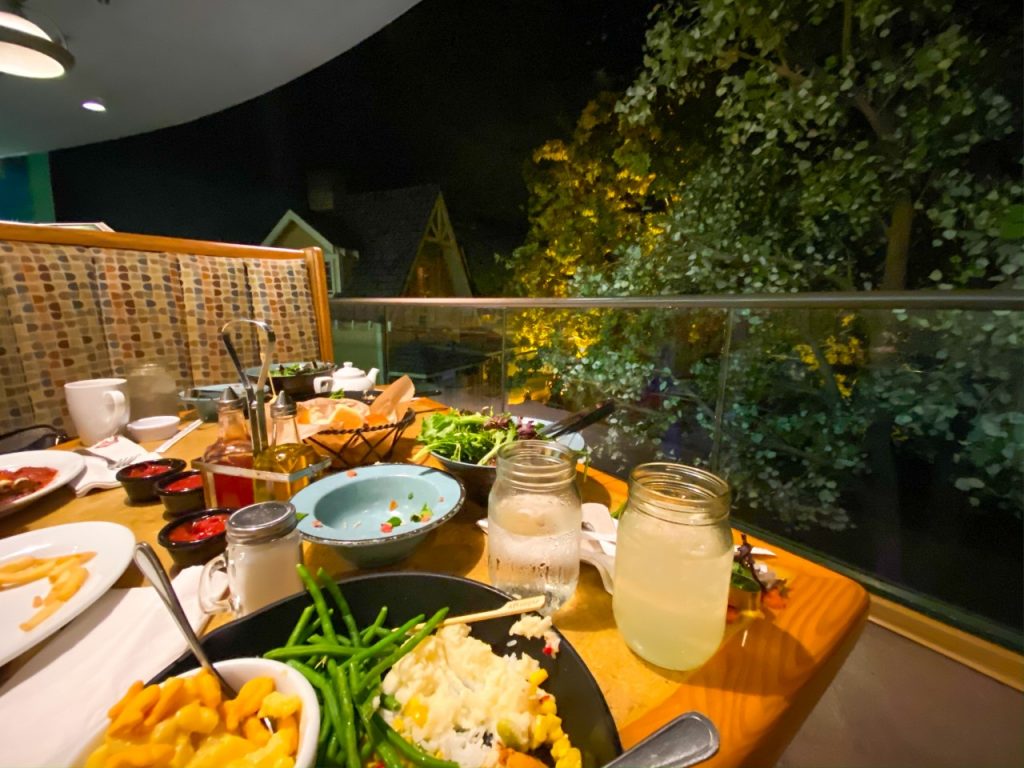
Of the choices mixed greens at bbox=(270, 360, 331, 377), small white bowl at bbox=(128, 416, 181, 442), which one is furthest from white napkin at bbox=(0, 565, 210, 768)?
mixed greens at bbox=(270, 360, 331, 377)

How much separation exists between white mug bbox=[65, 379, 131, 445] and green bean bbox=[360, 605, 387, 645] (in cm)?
121

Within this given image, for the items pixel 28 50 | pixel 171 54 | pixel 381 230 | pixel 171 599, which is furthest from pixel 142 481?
pixel 381 230

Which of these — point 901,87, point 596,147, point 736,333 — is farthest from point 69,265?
point 596,147

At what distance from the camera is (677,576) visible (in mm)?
503

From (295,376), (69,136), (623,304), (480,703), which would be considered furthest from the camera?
(69,136)

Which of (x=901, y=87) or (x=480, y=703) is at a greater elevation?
(x=901, y=87)

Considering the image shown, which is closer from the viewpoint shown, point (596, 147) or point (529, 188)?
point (596, 147)

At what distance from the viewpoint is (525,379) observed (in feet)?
14.6

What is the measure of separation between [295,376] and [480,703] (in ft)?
4.78

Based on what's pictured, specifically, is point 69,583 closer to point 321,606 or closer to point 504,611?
point 321,606

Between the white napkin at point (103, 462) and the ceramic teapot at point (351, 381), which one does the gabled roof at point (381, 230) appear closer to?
the ceramic teapot at point (351, 381)

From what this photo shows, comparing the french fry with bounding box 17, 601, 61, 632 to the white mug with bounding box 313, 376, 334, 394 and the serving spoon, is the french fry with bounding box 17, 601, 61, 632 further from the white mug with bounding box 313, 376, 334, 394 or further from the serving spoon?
the white mug with bounding box 313, 376, 334, 394

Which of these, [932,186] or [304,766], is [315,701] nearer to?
[304,766]

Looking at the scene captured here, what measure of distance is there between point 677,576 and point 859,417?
2.26 metres
